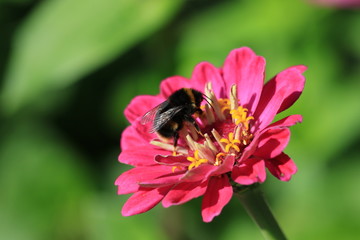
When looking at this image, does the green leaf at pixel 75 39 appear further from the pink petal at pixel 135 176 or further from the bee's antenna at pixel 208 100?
the pink petal at pixel 135 176

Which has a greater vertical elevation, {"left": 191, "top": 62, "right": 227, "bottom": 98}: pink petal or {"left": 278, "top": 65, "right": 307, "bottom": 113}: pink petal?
{"left": 191, "top": 62, "right": 227, "bottom": 98}: pink petal

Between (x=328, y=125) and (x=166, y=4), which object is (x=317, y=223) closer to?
(x=328, y=125)

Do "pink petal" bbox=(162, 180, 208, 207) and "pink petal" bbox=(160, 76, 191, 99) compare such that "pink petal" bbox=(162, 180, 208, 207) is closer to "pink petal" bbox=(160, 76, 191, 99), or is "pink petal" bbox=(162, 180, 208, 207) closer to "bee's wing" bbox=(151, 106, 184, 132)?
"bee's wing" bbox=(151, 106, 184, 132)

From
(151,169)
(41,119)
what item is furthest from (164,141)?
(41,119)

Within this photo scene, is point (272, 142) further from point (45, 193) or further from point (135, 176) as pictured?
point (45, 193)

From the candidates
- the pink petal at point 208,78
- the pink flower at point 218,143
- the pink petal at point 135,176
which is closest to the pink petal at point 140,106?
the pink flower at point 218,143

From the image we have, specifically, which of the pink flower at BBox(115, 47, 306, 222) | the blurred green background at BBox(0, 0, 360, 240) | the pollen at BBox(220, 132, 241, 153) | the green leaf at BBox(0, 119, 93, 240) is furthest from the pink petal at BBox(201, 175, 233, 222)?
the green leaf at BBox(0, 119, 93, 240)

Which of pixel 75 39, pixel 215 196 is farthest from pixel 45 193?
pixel 215 196
